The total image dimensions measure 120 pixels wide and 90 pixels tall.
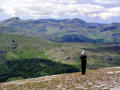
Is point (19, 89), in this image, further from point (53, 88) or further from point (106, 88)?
point (106, 88)

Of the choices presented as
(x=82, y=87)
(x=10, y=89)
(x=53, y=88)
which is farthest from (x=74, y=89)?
(x=10, y=89)

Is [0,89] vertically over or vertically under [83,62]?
under

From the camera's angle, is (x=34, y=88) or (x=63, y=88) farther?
(x=34, y=88)

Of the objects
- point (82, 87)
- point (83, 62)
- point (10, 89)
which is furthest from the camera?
point (83, 62)

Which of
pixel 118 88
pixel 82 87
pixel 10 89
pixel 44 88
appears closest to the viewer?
pixel 118 88

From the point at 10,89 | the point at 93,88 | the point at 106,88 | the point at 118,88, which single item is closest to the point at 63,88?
the point at 93,88

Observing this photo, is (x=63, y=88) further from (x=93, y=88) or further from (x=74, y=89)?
(x=93, y=88)

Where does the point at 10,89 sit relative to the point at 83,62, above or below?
below

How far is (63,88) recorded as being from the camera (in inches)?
1026

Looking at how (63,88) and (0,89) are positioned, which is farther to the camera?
(0,89)

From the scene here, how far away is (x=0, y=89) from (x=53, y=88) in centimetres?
1076

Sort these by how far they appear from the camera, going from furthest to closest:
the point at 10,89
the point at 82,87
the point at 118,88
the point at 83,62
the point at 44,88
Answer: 1. the point at 83,62
2. the point at 10,89
3. the point at 44,88
4. the point at 82,87
5. the point at 118,88

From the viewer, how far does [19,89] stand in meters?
28.9

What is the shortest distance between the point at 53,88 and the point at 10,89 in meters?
8.36
